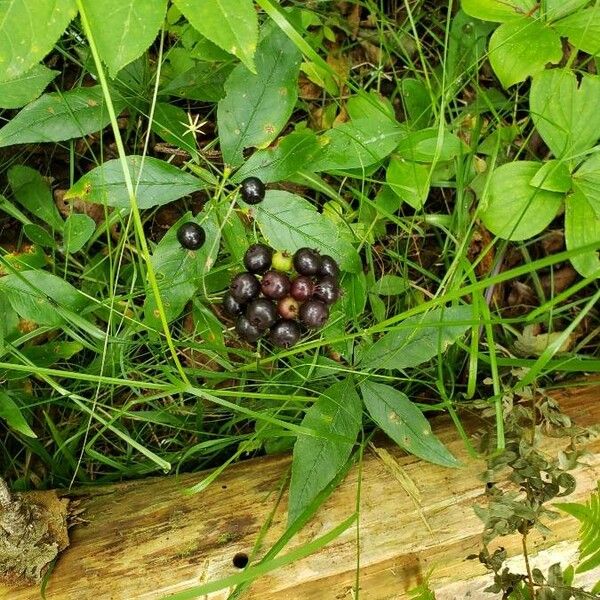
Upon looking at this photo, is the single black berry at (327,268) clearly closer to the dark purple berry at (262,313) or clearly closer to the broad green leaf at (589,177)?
the dark purple berry at (262,313)

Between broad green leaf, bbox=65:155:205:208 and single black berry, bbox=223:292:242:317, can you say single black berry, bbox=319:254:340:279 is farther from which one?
broad green leaf, bbox=65:155:205:208

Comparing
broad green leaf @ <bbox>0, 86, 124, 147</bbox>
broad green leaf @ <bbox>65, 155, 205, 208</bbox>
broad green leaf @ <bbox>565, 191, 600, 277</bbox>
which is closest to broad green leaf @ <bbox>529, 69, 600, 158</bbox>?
broad green leaf @ <bbox>565, 191, 600, 277</bbox>

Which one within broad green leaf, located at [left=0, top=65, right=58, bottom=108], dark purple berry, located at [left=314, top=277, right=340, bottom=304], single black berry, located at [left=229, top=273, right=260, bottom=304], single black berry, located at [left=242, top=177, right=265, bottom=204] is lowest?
dark purple berry, located at [left=314, top=277, right=340, bottom=304]

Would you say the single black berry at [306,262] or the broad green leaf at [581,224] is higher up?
the single black berry at [306,262]

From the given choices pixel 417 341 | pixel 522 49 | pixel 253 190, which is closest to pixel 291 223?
pixel 253 190

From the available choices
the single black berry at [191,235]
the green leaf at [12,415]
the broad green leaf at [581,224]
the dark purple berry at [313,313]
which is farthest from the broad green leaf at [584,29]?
the green leaf at [12,415]

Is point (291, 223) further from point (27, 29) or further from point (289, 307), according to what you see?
point (27, 29)

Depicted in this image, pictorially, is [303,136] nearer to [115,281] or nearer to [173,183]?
[173,183]
